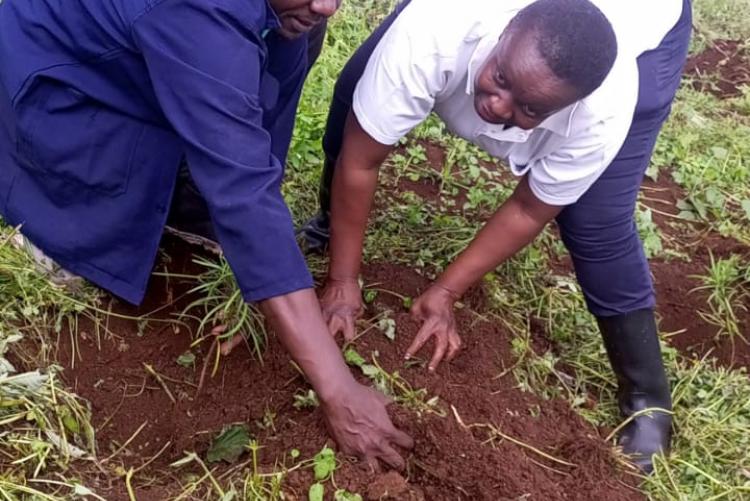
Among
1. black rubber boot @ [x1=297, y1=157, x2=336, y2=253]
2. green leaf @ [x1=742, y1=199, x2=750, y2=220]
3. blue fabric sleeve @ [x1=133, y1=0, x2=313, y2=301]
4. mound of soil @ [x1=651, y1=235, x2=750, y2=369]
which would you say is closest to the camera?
blue fabric sleeve @ [x1=133, y1=0, x2=313, y2=301]

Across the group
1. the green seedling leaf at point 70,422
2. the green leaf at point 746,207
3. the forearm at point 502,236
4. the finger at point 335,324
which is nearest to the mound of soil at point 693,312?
the green leaf at point 746,207

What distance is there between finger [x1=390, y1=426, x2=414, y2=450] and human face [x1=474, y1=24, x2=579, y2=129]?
765 mm

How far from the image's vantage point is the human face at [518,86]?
1914 mm

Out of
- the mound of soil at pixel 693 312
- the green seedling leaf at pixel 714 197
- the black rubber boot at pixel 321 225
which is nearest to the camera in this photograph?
the black rubber boot at pixel 321 225

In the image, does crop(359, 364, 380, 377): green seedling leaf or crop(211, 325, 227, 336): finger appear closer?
crop(359, 364, 380, 377): green seedling leaf

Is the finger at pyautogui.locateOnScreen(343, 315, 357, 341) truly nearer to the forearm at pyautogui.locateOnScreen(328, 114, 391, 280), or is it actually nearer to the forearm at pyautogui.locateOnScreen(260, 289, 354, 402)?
the forearm at pyautogui.locateOnScreen(328, 114, 391, 280)

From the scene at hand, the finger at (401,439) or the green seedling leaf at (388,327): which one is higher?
the finger at (401,439)

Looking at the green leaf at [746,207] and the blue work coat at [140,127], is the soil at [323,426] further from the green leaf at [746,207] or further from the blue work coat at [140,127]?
the green leaf at [746,207]

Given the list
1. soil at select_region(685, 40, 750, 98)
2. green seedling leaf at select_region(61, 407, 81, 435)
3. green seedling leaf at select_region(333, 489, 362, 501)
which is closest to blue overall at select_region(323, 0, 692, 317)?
green seedling leaf at select_region(333, 489, 362, 501)

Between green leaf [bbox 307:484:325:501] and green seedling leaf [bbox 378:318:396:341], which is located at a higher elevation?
green leaf [bbox 307:484:325:501]

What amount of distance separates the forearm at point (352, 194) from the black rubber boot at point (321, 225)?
478 millimetres

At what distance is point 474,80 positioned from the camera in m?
2.12

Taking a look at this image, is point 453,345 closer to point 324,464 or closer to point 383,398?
point 383,398

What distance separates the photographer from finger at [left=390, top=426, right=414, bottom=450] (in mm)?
2074
